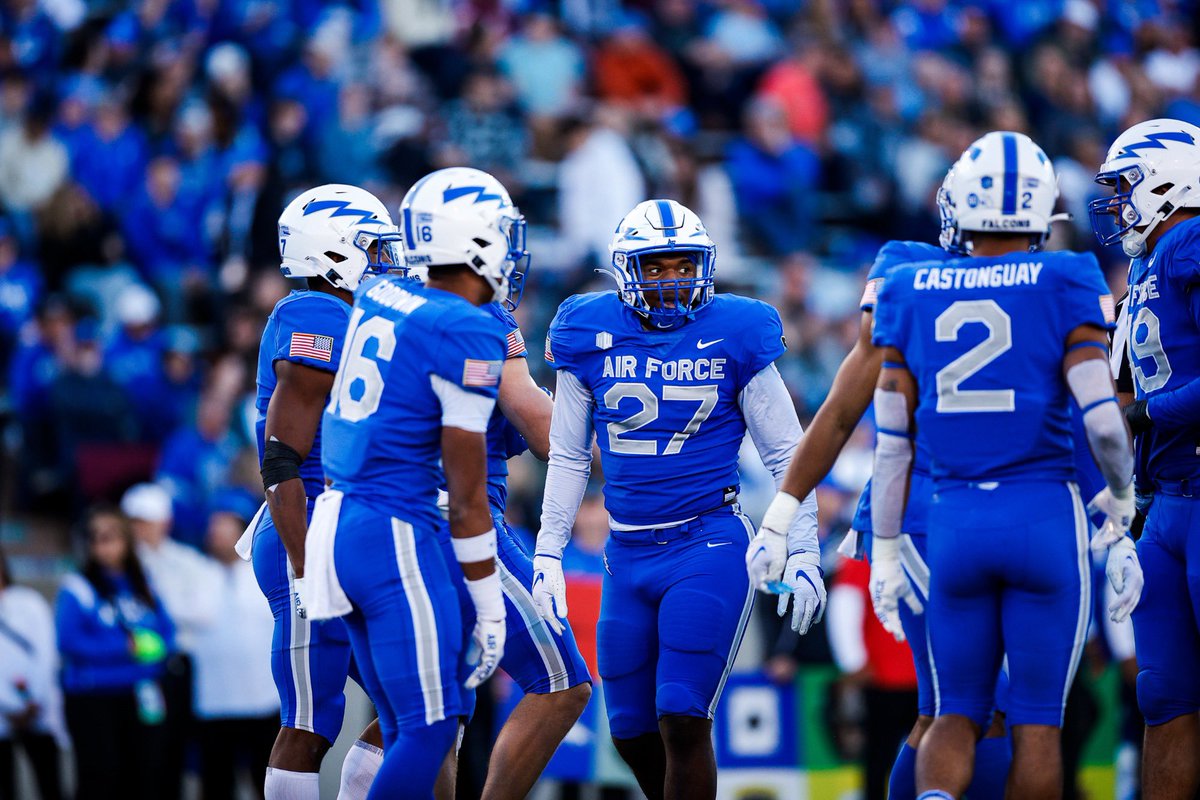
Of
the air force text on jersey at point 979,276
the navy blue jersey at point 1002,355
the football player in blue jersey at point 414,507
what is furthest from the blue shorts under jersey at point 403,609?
the air force text on jersey at point 979,276

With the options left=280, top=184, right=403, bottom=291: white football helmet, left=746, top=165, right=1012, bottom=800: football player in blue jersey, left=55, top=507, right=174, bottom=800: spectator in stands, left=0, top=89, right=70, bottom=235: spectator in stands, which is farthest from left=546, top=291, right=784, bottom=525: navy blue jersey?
left=0, top=89, right=70, bottom=235: spectator in stands

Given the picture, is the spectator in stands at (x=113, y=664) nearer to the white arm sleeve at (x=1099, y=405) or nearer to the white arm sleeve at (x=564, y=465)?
the white arm sleeve at (x=564, y=465)

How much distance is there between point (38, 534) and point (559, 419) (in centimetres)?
663

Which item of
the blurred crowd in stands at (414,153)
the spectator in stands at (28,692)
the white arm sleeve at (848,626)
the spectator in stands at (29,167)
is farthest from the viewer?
the spectator in stands at (29,167)

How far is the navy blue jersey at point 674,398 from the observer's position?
248 inches

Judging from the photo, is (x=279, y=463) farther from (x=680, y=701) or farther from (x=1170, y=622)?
(x=1170, y=622)

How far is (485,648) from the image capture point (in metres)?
5.57

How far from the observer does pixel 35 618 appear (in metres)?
10.2

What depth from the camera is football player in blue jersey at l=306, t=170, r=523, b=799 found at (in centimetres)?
539

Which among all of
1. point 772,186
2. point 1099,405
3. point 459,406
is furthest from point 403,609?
point 772,186

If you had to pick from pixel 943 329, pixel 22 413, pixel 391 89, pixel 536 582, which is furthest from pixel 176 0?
pixel 943 329

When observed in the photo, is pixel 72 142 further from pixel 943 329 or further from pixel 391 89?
pixel 943 329

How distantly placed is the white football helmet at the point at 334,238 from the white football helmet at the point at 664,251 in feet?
3.00

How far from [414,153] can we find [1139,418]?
8.23m
